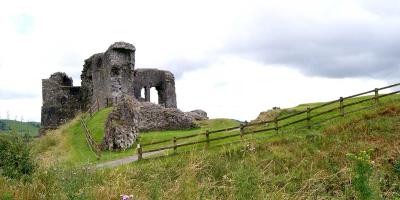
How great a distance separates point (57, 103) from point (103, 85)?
284 inches

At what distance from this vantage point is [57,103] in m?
43.8

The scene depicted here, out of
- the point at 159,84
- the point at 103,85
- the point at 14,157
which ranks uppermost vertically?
the point at 159,84

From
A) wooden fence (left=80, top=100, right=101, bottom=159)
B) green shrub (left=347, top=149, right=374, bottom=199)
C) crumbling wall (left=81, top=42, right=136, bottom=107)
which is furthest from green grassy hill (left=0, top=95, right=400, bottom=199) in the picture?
crumbling wall (left=81, top=42, right=136, bottom=107)

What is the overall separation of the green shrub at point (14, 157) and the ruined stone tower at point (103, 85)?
2419 cm

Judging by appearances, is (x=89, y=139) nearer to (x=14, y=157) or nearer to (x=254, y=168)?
(x=14, y=157)

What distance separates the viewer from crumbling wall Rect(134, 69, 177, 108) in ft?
153

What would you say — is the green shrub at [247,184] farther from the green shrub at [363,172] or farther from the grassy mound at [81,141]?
the grassy mound at [81,141]

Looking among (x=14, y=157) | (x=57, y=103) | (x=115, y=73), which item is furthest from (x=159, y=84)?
(x=14, y=157)

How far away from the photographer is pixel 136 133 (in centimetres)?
2667

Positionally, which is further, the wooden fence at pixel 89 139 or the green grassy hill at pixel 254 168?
the wooden fence at pixel 89 139

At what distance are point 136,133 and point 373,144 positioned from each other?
1305 cm

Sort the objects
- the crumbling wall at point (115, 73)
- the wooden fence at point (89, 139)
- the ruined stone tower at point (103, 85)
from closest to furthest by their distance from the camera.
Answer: the wooden fence at point (89, 139) < the crumbling wall at point (115, 73) < the ruined stone tower at point (103, 85)

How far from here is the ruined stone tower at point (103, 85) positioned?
1478 inches

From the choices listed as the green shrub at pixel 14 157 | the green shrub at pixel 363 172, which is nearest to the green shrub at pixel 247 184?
the green shrub at pixel 363 172
